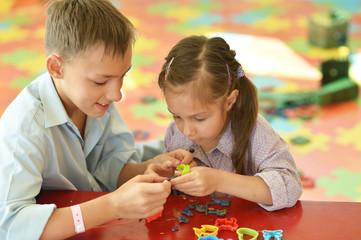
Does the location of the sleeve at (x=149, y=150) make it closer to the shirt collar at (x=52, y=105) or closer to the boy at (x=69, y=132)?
the boy at (x=69, y=132)

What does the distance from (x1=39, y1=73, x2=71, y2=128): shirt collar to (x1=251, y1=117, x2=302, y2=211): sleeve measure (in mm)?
580

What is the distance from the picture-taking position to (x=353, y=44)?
4254mm

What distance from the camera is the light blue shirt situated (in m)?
1.27

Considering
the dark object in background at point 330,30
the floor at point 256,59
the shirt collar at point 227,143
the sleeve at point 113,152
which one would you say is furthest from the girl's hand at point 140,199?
the dark object in background at point 330,30

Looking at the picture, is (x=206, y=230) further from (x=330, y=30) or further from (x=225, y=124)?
(x=330, y=30)

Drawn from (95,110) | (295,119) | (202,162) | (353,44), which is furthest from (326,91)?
(95,110)

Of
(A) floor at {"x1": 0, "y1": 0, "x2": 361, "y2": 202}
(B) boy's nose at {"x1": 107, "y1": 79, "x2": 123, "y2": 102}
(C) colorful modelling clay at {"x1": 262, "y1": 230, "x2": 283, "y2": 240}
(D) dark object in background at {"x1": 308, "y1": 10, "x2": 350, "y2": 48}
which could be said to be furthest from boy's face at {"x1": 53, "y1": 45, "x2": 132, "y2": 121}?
(D) dark object in background at {"x1": 308, "y1": 10, "x2": 350, "y2": 48}

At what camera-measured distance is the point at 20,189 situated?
129 centimetres

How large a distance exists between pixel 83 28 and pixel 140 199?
0.51 m

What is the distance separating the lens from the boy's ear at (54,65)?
4.74 feet

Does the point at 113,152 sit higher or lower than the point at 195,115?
lower

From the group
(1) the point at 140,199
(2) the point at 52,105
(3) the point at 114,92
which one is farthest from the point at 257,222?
(2) the point at 52,105

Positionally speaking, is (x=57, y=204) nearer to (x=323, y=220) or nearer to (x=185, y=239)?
(x=185, y=239)

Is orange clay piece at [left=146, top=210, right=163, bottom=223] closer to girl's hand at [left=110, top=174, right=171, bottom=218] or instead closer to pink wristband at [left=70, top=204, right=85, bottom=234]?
girl's hand at [left=110, top=174, right=171, bottom=218]
